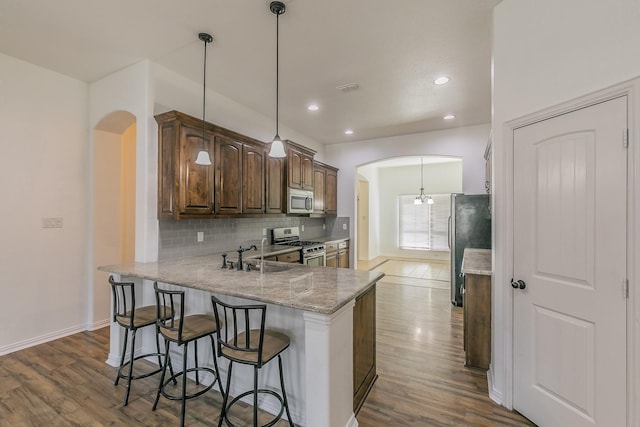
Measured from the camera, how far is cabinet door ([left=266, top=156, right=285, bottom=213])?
165 inches

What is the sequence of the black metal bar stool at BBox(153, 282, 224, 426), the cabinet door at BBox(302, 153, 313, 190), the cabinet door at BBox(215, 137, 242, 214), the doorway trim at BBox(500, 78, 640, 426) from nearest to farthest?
the doorway trim at BBox(500, 78, 640, 426)
the black metal bar stool at BBox(153, 282, 224, 426)
the cabinet door at BBox(215, 137, 242, 214)
the cabinet door at BBox(302, 153, 313, 190)

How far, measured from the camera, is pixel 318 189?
559cm

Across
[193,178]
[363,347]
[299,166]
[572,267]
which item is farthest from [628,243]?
[299,166]

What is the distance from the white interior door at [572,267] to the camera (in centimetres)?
159

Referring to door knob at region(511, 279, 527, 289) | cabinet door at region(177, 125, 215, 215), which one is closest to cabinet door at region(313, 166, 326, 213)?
cabinet door at region(177, 125, 215, 215)

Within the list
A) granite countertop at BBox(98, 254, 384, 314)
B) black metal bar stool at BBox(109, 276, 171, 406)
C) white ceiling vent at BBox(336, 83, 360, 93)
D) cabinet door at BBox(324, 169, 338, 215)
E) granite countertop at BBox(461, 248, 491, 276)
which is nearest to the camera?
granite countertop at BBox(98, 254, 384, 314)

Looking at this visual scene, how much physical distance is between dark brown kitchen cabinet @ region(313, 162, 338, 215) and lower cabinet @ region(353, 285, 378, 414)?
327 centimetres

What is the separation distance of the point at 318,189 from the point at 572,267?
422 centimetres

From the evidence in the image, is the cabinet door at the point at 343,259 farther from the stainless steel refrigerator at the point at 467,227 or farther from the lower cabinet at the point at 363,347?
the lower cabinet at the point at 363,347

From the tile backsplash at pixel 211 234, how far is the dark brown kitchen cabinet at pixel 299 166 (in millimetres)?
775

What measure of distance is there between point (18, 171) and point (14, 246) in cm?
78

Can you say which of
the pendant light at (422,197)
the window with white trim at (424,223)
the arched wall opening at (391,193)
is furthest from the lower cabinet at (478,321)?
the window with white trim at (424,223)

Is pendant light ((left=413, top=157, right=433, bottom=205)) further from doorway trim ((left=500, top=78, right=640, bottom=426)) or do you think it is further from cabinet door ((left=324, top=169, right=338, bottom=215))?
doorway trim ((left=500, top=78, right=640, bottom=426))

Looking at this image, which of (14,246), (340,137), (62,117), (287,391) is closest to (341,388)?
(287,391)
